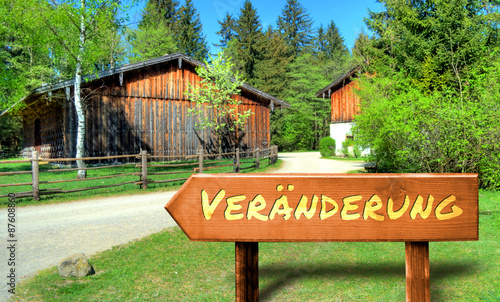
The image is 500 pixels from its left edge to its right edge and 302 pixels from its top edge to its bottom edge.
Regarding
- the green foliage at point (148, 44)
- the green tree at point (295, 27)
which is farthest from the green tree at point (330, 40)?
the green foliage at point (148, 44)

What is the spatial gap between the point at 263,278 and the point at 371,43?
16.5 metres

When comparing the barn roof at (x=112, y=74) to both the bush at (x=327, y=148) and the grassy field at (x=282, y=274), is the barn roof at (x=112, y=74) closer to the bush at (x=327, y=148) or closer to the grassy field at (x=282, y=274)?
the bush at (x=327, y=148)

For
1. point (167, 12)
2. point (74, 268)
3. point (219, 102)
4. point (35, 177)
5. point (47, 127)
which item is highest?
point (167, 12)

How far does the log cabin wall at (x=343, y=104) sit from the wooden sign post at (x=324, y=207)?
89.7ft

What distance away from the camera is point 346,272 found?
4578mm

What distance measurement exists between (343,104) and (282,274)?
89.1 ft

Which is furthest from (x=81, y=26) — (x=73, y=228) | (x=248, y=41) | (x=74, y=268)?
(x=248, y=41)

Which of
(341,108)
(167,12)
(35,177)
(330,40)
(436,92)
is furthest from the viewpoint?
(330,40)

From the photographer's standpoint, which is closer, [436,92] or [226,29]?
[436,92]

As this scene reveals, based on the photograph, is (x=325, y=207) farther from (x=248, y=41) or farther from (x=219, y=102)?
(x=248, y=41)

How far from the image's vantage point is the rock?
4.52 m

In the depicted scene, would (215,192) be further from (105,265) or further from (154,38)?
(154,38)

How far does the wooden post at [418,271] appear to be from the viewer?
102 inches

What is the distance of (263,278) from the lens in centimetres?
440
